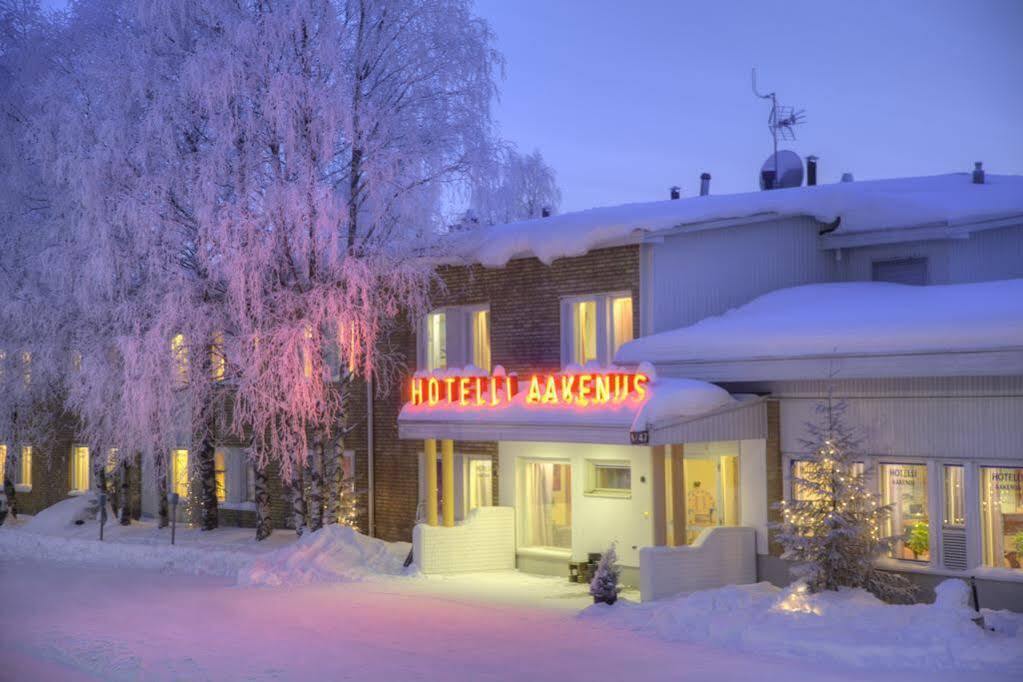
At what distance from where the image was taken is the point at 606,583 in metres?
19.1

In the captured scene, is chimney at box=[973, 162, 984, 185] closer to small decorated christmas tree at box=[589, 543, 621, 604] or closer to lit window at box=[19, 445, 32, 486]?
small decorated christmas tree at box=[589, 543, 621, 604]

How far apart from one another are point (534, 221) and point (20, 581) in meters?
12.3

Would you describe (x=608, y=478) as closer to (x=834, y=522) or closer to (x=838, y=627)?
(x=834, y=522)

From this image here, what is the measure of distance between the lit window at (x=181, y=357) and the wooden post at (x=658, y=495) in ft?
34.2

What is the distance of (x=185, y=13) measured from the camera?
25750mm

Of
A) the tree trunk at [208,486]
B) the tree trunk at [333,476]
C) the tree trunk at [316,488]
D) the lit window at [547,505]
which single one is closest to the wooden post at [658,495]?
the lit window at [547,505]

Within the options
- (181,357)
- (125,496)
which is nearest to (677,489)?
(181,357)

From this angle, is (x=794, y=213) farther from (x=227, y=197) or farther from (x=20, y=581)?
(x=20, y=581)

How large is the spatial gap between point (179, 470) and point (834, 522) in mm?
21303

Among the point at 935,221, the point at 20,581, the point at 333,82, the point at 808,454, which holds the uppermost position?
the point at 333,82

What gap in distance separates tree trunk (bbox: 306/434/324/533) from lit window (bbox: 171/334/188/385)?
3044mm

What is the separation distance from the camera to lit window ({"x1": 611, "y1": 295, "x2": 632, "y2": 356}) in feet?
76.6

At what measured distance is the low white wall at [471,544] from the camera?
78.0 ft

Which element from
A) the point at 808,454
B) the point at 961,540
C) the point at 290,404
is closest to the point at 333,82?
the point at 290,404
